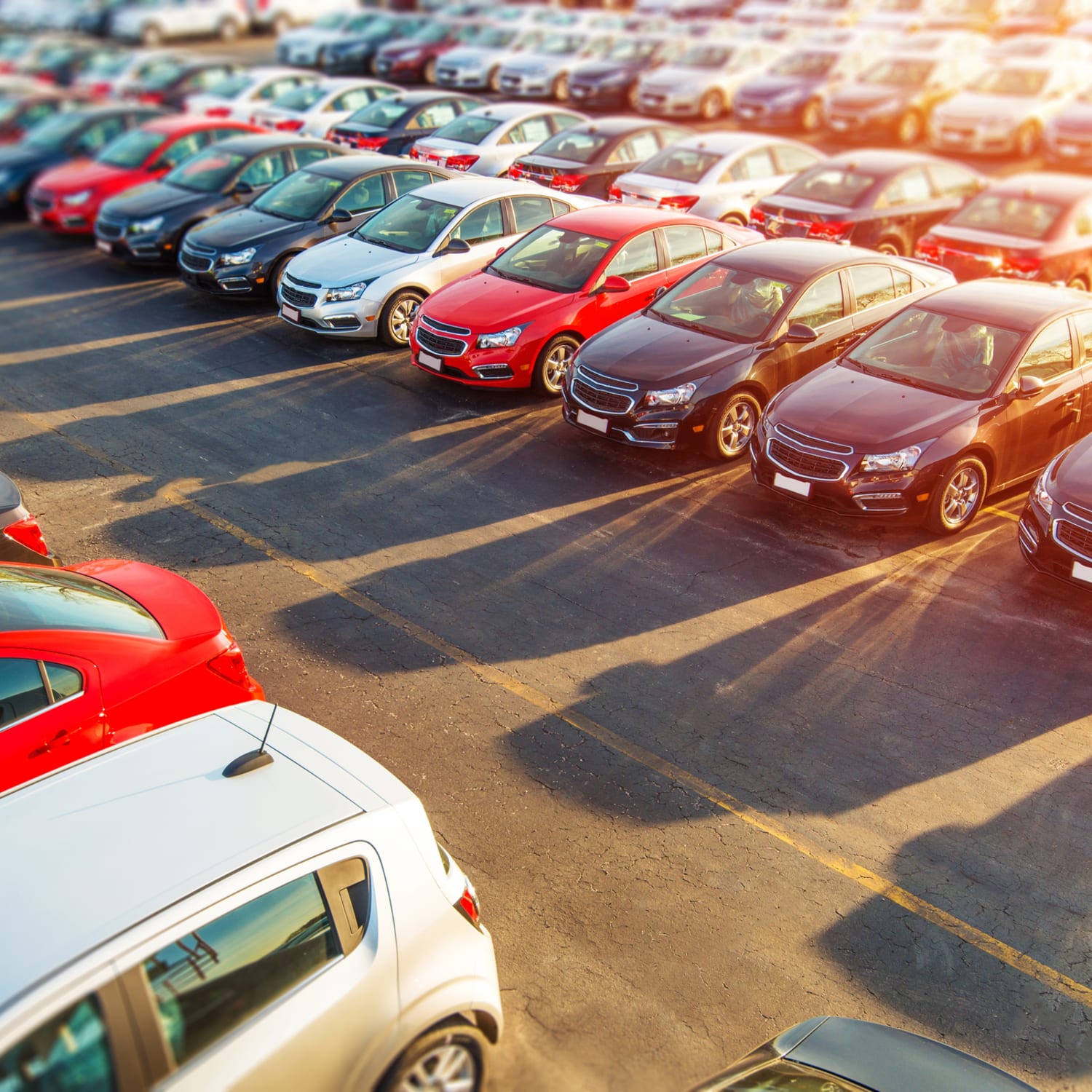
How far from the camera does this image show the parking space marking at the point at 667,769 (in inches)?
211

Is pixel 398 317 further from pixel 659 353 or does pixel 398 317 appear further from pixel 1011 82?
pixel 1011 82

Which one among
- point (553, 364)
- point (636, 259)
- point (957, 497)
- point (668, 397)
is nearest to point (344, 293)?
point (553, 364)

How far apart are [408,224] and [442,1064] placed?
11.4 metres

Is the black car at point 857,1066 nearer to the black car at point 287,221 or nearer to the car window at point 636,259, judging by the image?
the car window at point 636,259

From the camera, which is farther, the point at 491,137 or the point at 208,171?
the point at 491,137

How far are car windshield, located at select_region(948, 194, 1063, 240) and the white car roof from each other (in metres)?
13.0

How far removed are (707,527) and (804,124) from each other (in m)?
20.2

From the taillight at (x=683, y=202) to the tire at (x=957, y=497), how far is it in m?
8.19

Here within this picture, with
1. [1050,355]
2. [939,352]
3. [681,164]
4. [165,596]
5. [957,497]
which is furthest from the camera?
[681,164]

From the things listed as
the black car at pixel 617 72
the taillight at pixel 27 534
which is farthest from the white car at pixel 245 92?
the taillight at pixel 27 534

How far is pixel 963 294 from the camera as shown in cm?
1029

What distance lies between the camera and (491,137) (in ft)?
59.8

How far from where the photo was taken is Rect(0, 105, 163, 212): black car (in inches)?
783

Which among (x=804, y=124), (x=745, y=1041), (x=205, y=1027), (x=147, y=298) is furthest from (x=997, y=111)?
(x=205, y=1027)
